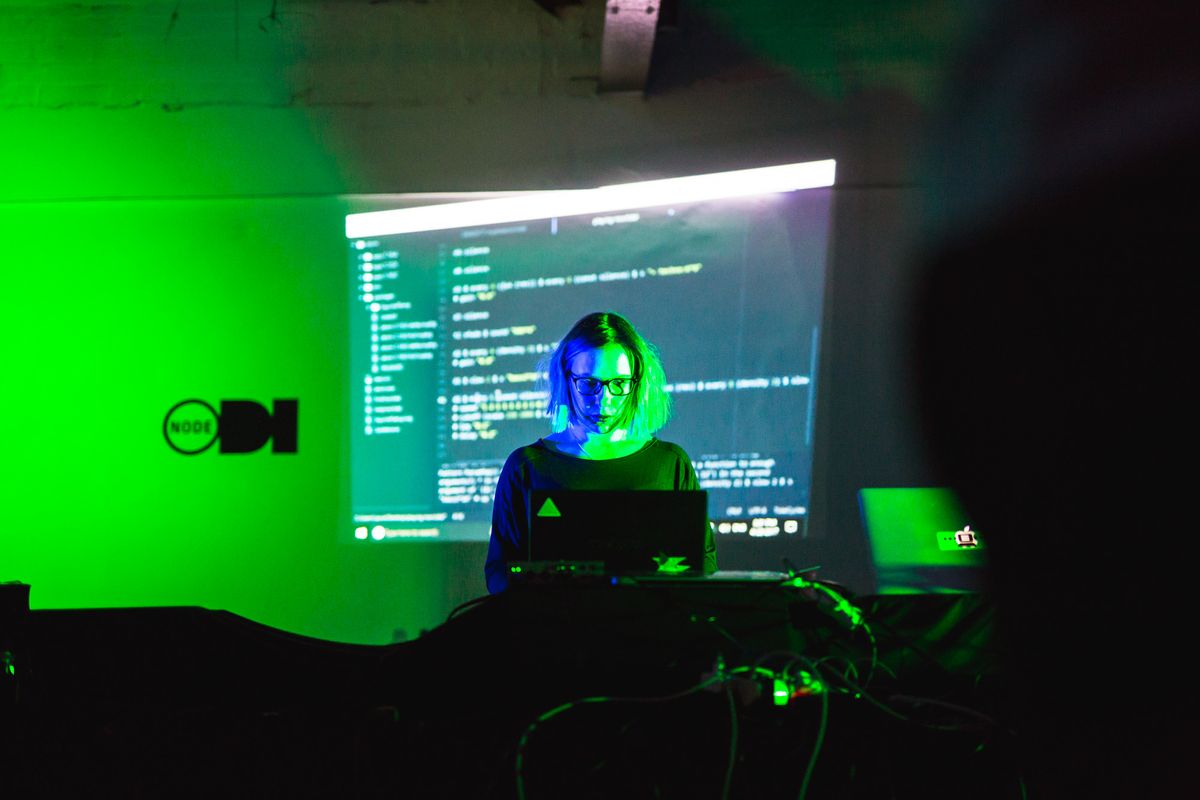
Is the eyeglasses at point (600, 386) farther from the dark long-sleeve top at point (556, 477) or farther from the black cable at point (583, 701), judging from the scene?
the black cable at point (583, 701)

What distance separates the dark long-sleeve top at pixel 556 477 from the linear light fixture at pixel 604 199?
3.74 feet

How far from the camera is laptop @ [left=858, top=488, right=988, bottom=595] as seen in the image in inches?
81.7

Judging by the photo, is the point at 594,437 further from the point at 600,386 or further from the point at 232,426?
the point at 232,426

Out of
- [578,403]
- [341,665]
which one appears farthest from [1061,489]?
[578,403]

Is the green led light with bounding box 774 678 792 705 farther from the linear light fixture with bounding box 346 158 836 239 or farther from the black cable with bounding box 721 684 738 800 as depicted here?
the linear light fixture with bounding box 346 158 836 239

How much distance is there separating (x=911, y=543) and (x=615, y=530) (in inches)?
33.0

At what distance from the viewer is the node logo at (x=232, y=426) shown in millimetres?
3678

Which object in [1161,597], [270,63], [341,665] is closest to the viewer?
[1161,597]

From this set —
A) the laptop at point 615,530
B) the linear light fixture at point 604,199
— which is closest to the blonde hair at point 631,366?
the linear light fixture at point 604,199

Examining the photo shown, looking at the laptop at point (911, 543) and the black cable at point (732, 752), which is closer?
the black cable at point (732, 752)

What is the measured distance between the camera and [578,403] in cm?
265

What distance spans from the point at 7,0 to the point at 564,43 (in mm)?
2150

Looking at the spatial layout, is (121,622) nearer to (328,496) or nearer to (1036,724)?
(1036,724)

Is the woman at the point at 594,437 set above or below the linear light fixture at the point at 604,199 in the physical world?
below
